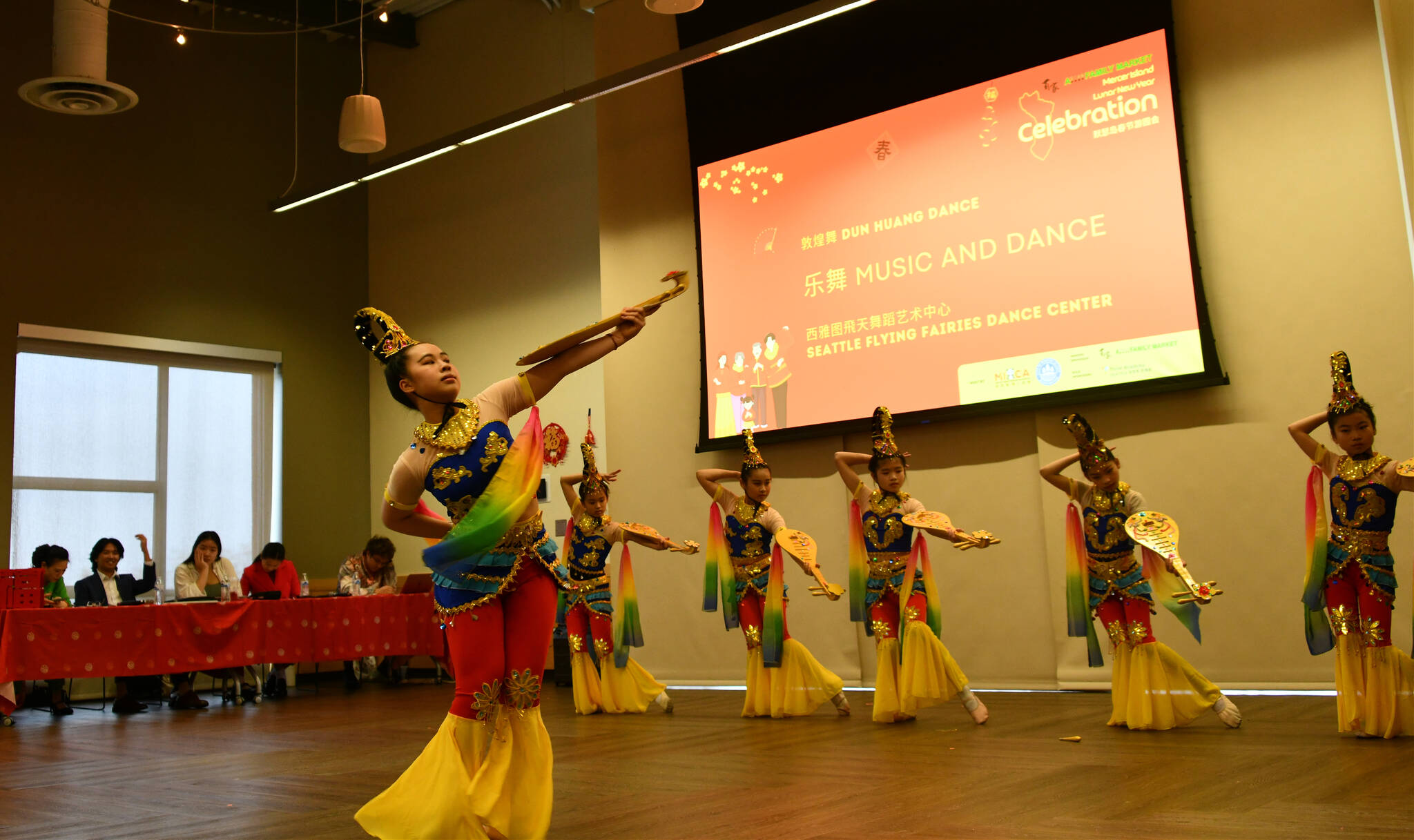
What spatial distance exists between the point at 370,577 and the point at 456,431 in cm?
728

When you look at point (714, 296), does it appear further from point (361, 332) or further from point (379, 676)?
point (361, 332)

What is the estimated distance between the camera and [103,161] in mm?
10039

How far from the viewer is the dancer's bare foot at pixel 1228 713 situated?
4.73 m

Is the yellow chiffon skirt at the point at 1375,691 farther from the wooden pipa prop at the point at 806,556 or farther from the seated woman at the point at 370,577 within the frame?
the seated woman at the point at 370,577

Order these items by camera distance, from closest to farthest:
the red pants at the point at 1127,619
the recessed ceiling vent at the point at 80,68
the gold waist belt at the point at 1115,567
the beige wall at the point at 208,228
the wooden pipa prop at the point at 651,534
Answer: the red pants at the point at 1127,619
the gold waist belt at the point at 1115,567
the wooden pipa prop at the point at 651,534
the recessed ceiling vent at the point at 80,68
the beige wall at the point at 208,228

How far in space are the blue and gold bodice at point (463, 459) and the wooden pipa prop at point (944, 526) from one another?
9.05ft

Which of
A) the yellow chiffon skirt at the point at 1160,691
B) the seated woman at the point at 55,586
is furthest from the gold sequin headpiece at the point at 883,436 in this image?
the seated woman at the point at 55,586

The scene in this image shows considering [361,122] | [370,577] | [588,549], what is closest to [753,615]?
[588,549]

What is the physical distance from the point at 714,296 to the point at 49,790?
5537mm

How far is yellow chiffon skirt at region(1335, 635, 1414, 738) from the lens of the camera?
13.9 feet

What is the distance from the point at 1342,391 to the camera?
14.6 feet

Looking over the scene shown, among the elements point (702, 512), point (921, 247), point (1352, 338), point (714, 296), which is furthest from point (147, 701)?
point (1352, 338)

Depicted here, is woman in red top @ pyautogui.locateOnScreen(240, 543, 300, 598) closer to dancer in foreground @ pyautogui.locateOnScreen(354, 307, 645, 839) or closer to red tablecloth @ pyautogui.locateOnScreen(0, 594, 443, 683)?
red tablecloth @ pyautogui.locateOnScreen(0, 594, 443, 683)

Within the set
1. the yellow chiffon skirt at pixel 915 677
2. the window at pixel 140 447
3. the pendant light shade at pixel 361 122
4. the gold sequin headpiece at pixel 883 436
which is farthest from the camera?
the window at pixel 140 447
